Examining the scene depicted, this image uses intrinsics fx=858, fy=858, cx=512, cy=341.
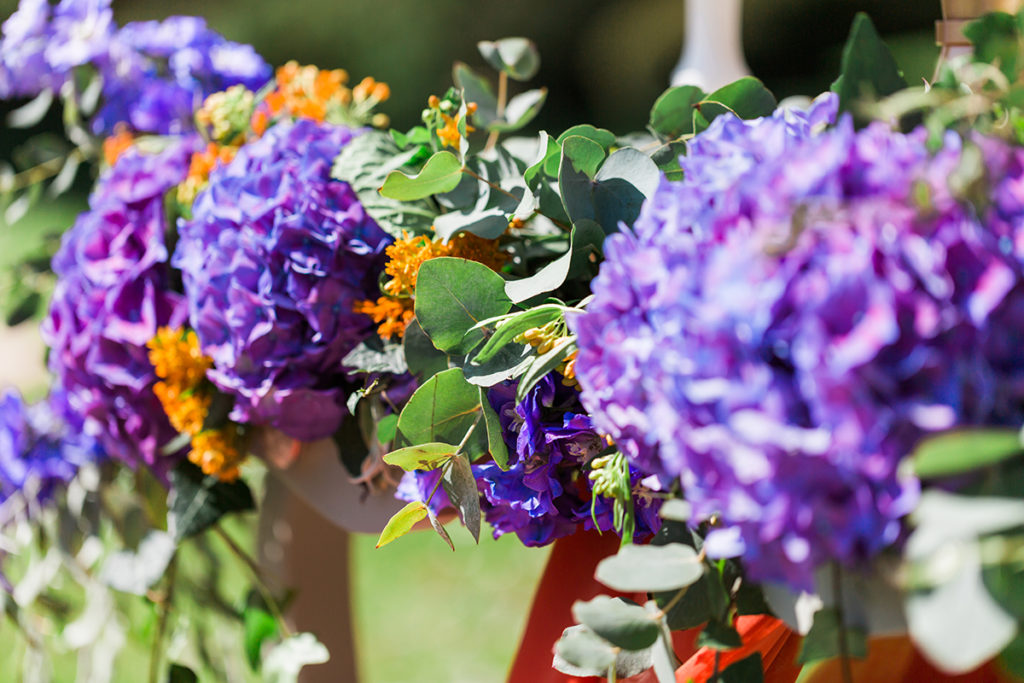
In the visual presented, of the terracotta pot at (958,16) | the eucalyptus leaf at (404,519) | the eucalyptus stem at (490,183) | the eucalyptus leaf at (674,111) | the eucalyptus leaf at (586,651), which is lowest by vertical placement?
the eucalyptus leaf at (404,519)

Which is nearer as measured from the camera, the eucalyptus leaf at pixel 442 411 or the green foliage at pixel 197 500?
the eucalyptus leaf at pixel 442 411

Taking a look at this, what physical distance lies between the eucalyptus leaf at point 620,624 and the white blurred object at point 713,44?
1.98 feet

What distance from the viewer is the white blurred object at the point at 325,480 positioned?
2.45 feet

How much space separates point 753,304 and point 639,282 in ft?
0.23

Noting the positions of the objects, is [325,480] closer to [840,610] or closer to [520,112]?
[520,112]

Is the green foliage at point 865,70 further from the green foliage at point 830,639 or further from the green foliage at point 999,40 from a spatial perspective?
the green foliage at point 830,639

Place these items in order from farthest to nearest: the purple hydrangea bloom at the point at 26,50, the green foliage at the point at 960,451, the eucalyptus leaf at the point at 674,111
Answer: the purple hydrangea bloom at the point at 26,50 → the eucalyptus leaf at the point at 674,111 → the green foliage at the point at 960,451

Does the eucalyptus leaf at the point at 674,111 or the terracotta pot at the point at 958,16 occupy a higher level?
the terracotta pot at the point at 958,16

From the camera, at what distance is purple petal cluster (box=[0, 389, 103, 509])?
97 centimetres

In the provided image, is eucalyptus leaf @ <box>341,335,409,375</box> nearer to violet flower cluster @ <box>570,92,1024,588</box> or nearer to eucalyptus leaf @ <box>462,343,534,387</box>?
eucalyptus leaf @ <box>462,343,534,387</box>

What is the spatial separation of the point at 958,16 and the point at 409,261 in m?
0.41

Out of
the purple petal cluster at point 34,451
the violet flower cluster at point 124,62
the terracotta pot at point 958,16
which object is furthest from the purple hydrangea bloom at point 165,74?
the terracotta pot at point 958,16

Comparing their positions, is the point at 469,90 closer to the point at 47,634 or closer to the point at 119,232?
the point at 119,232

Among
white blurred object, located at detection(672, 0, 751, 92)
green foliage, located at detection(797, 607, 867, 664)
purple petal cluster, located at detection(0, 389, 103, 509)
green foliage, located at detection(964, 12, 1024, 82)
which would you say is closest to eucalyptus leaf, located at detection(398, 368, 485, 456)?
green foliage, located at detection(797, 607, 867, 664)
